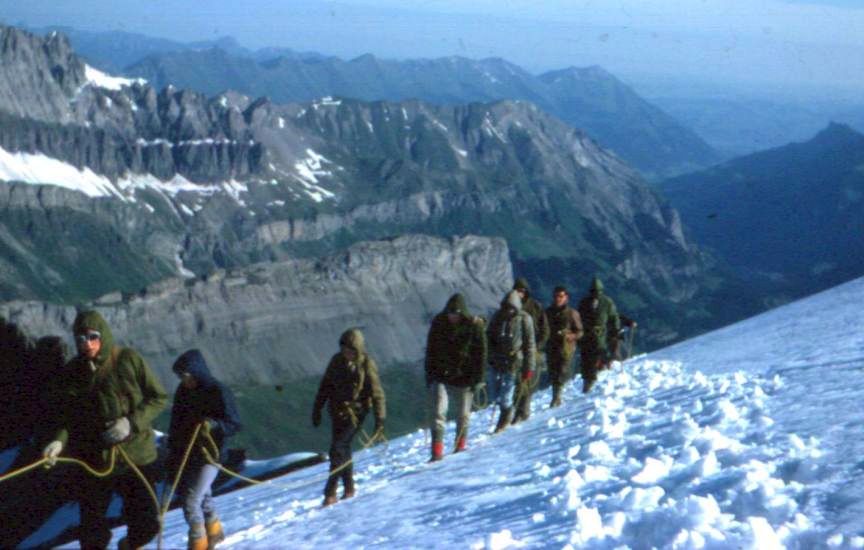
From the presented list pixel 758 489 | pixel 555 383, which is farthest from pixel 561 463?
pixel 555 383

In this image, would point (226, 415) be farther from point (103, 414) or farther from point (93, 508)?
point (93, 508)

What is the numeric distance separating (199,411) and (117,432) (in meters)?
1.38

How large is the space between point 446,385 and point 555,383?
814cm

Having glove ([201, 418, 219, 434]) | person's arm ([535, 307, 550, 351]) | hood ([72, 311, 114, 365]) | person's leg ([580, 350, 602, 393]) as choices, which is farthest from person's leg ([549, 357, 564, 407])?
hood ([72, 311, 114, 365])

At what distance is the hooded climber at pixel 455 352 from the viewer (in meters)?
18.0

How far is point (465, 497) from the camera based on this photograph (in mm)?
14117

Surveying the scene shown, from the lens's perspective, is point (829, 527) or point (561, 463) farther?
point (561, 463)

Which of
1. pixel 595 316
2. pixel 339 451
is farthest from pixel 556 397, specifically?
pixel 339 451

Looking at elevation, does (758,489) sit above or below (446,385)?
above

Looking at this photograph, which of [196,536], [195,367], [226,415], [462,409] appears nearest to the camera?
[195,367]

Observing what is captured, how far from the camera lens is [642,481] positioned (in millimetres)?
12070

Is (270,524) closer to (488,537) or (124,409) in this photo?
(124,409)

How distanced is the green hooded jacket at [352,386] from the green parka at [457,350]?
2.67m

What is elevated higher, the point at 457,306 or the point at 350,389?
the point at 457,306
